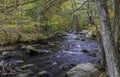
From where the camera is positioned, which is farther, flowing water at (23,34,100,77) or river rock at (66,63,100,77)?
flowing water at (23,34,100,77)

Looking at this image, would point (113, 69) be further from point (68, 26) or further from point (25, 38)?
point (68, 26)

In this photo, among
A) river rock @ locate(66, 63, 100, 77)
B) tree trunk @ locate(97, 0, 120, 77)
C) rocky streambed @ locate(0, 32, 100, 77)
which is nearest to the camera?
tree trunk @ locate(97, 0, 120, 77)

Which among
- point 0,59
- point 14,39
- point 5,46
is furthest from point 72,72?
point 14,39

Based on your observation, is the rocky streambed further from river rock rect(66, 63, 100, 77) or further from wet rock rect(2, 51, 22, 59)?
river rock rect(66, 63, 100, 77)

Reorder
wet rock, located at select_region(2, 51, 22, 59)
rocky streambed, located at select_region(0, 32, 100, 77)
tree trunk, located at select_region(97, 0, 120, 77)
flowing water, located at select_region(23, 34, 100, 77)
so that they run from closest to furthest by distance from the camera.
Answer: tree trunk, located at select_region(97, 0, 120, 77) < rocky streambed, located at select_region(0, 32, 100, 77) < flowing water, located at select_region(23, 34, 100, 77) < wet rock, located at select_region(2, 51, 22, 59)

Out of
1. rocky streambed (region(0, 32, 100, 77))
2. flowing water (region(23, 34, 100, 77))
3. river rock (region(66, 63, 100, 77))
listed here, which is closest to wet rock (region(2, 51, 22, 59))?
rocky streambed (region(0, 32, 100, 77))

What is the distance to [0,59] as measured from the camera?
40.9 feet

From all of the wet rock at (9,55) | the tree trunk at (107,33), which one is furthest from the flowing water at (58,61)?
the tree trunk at (107,33)

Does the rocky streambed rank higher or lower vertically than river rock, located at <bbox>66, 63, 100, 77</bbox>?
lower

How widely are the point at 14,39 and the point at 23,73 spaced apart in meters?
9.67

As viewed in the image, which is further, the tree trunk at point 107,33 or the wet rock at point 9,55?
the wet rock at point 9,55

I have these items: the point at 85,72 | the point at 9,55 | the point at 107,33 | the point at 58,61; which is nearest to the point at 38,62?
the point at 58,61

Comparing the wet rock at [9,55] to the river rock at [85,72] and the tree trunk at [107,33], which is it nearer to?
the river rock at [85,72]

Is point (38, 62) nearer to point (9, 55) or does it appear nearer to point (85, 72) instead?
point (9, 55)
